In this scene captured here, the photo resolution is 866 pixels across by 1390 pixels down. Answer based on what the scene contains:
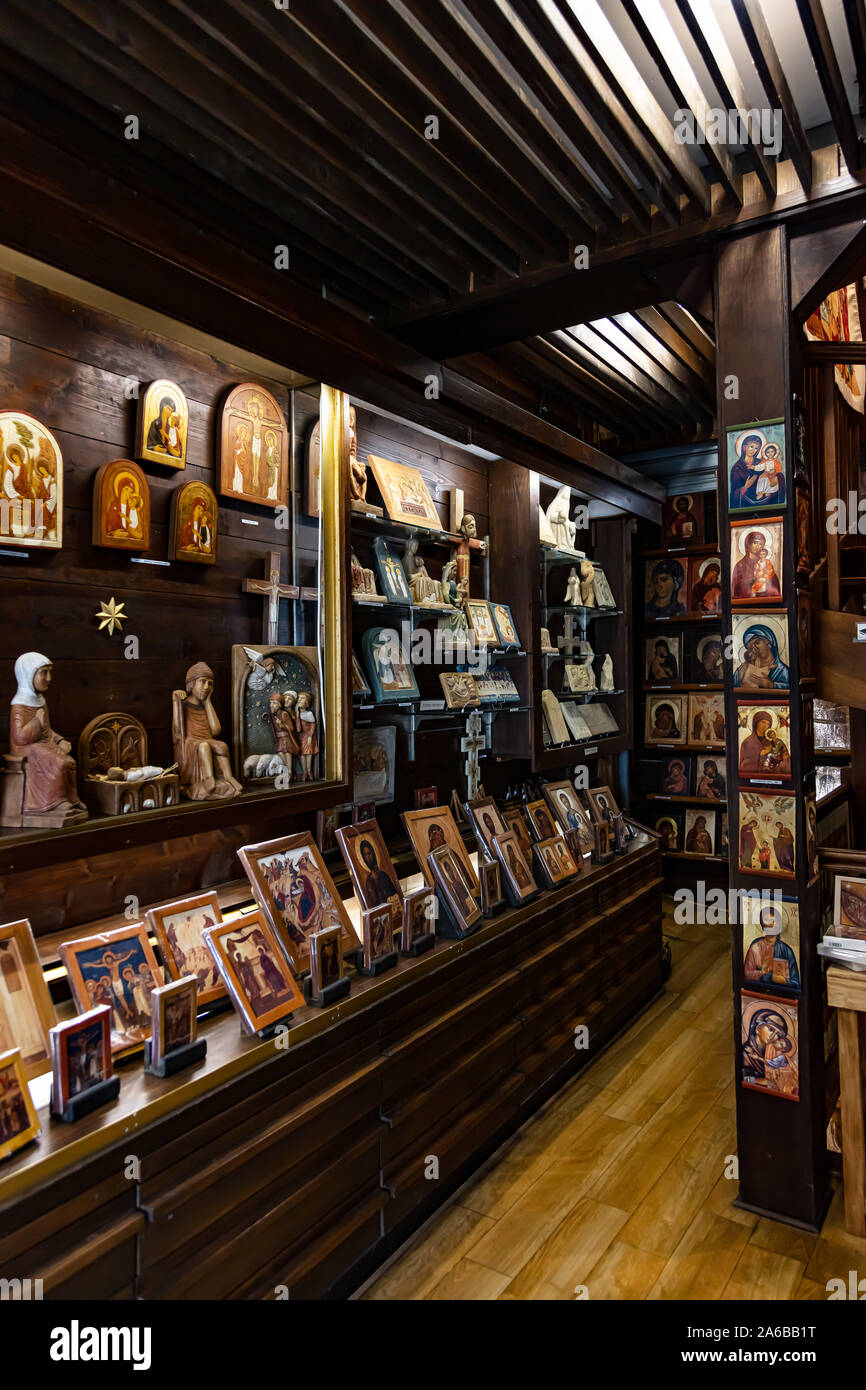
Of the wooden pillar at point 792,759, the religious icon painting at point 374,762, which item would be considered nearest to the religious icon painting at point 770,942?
the wooden pillar at point 792,759

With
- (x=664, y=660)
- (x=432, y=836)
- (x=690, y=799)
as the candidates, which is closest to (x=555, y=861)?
(x=432, y=836)

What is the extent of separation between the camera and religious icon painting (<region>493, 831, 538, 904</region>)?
321 cm

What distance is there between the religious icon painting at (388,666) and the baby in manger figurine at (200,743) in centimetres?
81

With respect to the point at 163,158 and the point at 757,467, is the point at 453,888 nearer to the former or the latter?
the point at 757,467

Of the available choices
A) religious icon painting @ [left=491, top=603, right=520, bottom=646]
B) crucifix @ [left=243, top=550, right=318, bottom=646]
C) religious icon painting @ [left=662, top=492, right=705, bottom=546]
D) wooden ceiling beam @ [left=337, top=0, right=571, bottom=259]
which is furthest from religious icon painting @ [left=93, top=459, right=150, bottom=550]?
religious icon painting @ [left=662, top=492, right=705, bottom=546]

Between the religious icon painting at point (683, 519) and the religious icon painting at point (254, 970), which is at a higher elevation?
the religious icon painting at point (683, 519)

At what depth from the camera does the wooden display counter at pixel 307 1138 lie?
5.19 feet

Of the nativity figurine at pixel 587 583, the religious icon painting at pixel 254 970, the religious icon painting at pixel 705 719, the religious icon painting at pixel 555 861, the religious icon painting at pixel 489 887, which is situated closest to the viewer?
the religious icon painting at pixel 254 970

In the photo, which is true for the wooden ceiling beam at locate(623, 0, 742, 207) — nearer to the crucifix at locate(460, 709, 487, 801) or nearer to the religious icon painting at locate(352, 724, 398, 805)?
the religious icon painting at locate(352, 724, 398, 805)

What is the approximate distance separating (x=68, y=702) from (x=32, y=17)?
1.48m

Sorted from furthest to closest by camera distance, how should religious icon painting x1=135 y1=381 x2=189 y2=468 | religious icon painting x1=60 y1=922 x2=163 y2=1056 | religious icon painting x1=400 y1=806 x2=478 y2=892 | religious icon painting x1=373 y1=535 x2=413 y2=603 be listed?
religious icon painting x1=373 y1=535 x2=413 y2=603 → religious icon painting x1=400 y1=806 x2=478 y2=892 → religious icon painting x1=135 y1=381 x2=189 y2=468 → religious icon painting x1=60 y1=922 x2=163 y2=1056

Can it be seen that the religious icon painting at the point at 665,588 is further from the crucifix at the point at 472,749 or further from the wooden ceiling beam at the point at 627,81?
the wooden ceiling beam at the point at 627,81

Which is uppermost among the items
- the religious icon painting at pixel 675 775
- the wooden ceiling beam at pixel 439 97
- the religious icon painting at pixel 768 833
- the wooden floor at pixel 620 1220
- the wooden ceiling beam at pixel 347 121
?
the wooden ceiling beam at pixel 439 97

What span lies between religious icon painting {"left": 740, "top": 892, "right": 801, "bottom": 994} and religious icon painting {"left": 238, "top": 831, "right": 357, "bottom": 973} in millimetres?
1250
